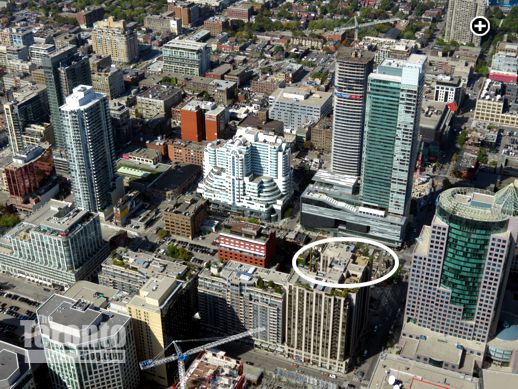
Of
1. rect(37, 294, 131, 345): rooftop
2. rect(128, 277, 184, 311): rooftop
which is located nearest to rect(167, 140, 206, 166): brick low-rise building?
rect(128, 277, 184, 311): rooftop

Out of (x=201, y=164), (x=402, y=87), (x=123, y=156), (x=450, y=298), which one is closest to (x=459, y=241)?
(x=450, y=298)

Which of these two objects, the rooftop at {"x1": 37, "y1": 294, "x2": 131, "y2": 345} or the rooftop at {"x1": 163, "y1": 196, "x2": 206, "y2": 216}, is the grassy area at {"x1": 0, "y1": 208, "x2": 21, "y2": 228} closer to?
the rooftop at {"x1": 163, "y1": 196, "x2": 206, "y2": 216}

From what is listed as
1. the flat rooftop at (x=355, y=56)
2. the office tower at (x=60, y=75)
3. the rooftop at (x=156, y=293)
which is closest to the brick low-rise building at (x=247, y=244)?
the rooftop at (x=156, y=293)

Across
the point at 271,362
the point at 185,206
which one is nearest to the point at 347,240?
the point at 271,362

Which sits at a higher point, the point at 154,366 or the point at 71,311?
the point at 71,311

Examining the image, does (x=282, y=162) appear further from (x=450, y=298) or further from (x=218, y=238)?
(x=450, y=298)

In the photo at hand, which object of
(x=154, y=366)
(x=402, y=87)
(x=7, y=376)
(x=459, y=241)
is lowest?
(x=154, y=366)

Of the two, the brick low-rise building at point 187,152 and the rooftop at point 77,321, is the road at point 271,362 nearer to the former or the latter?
the rooftop at point 77,321
